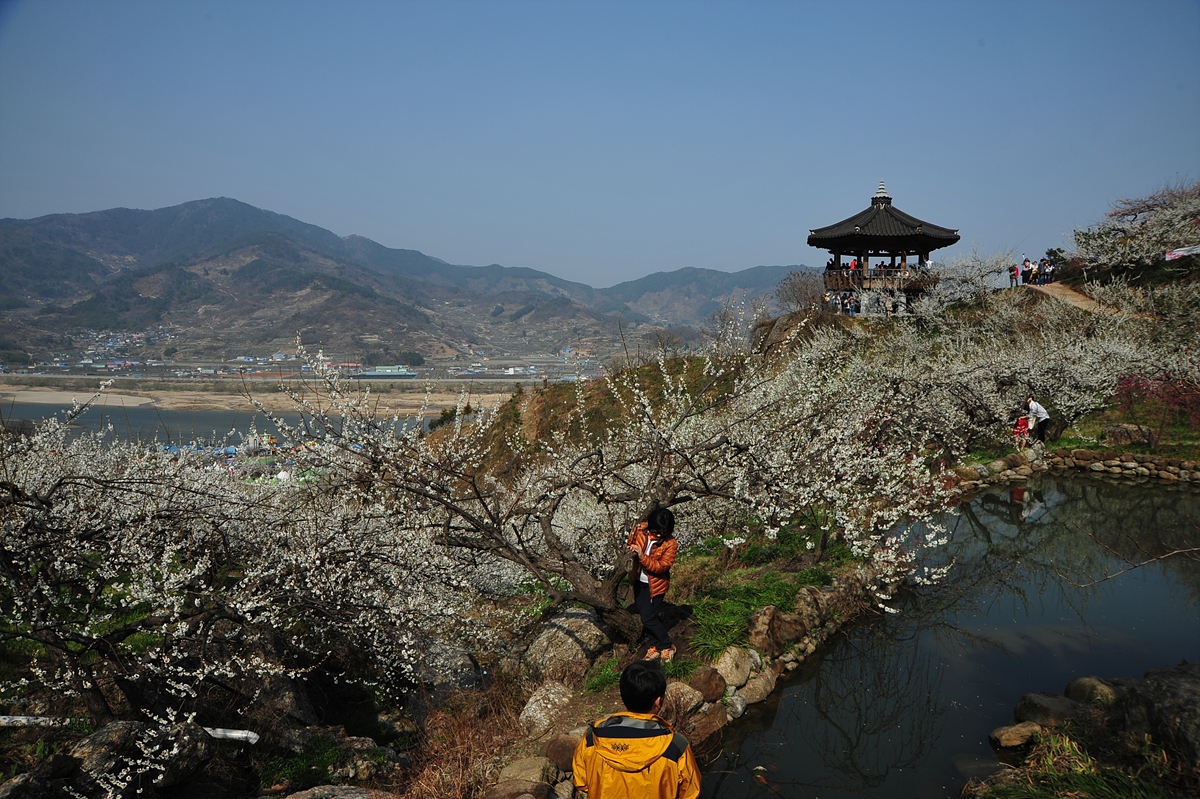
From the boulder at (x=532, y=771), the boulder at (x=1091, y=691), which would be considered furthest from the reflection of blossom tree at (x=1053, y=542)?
the boulder at (x=532, y=771)

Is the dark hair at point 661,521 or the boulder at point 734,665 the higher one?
the dark hair at point 661,521

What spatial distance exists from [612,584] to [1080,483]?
16032mm

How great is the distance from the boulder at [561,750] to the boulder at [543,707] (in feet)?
1.55

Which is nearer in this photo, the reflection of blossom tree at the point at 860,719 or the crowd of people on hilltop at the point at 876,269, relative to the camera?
the reflection of blossom tree at the point at 860,719

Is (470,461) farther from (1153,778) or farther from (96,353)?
(96,353)

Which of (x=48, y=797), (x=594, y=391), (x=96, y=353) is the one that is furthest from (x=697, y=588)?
(x=96, y=353)

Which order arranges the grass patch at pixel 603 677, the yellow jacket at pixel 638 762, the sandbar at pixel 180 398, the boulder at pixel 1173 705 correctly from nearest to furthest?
the yellow jacket at pixel 638 762 < the boulder at pixel 1173 705 < the grass patch at pixel 603 677 < the sandbar at pixel 180 398

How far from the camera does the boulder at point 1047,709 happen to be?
6.13 metres

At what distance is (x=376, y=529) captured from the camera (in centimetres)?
827

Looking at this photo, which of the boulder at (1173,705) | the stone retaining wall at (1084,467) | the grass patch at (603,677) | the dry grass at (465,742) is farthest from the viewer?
the stone retaining wall at (1084,467)

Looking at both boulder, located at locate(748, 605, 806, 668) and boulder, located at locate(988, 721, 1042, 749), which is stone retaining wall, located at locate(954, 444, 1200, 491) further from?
boulder, located at locate(988, 721, 1042, 749)

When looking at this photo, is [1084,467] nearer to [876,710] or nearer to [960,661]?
[960,661]

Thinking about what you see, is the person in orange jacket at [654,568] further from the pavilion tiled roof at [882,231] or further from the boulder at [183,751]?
the pavilion tiled roof at [882,231]

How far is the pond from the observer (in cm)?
618
